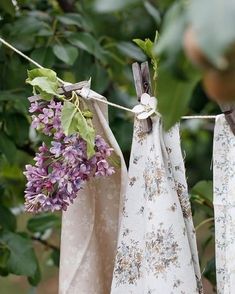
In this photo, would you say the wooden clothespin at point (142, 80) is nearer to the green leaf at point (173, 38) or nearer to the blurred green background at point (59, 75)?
the blurred green background at point (59, 75)

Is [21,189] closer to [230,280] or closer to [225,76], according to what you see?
[230,280]

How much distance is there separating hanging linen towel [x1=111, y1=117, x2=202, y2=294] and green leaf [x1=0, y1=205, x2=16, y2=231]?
0.47 metres

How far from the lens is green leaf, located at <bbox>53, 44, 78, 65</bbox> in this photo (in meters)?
1.44

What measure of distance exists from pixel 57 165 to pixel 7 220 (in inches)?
22.9

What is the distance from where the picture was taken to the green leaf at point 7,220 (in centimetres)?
155

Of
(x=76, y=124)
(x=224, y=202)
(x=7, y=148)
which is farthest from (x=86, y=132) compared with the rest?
(x=7, y=148)

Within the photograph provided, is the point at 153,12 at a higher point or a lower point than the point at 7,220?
higher

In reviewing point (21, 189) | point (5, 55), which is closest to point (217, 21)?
point (5, 55)

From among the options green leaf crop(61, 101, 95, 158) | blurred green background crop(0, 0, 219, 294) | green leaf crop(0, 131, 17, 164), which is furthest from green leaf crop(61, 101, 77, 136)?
green leaf crop(0, 131, 17, 164)

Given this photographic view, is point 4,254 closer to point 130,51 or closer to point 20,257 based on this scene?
point 20,257

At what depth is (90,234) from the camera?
3.92ft

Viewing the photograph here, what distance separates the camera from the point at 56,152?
1.01 metres

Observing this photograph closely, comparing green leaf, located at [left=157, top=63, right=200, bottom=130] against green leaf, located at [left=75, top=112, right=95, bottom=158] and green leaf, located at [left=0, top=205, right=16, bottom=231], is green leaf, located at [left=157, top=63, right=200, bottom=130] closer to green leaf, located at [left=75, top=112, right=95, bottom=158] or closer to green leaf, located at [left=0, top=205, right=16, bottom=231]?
green leaf, located at [left=75, top=112, right=95, bottom=158]

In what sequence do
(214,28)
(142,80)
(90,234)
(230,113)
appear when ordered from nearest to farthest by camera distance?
(214,28) → (230,113) → (142,80) → (90,234)
